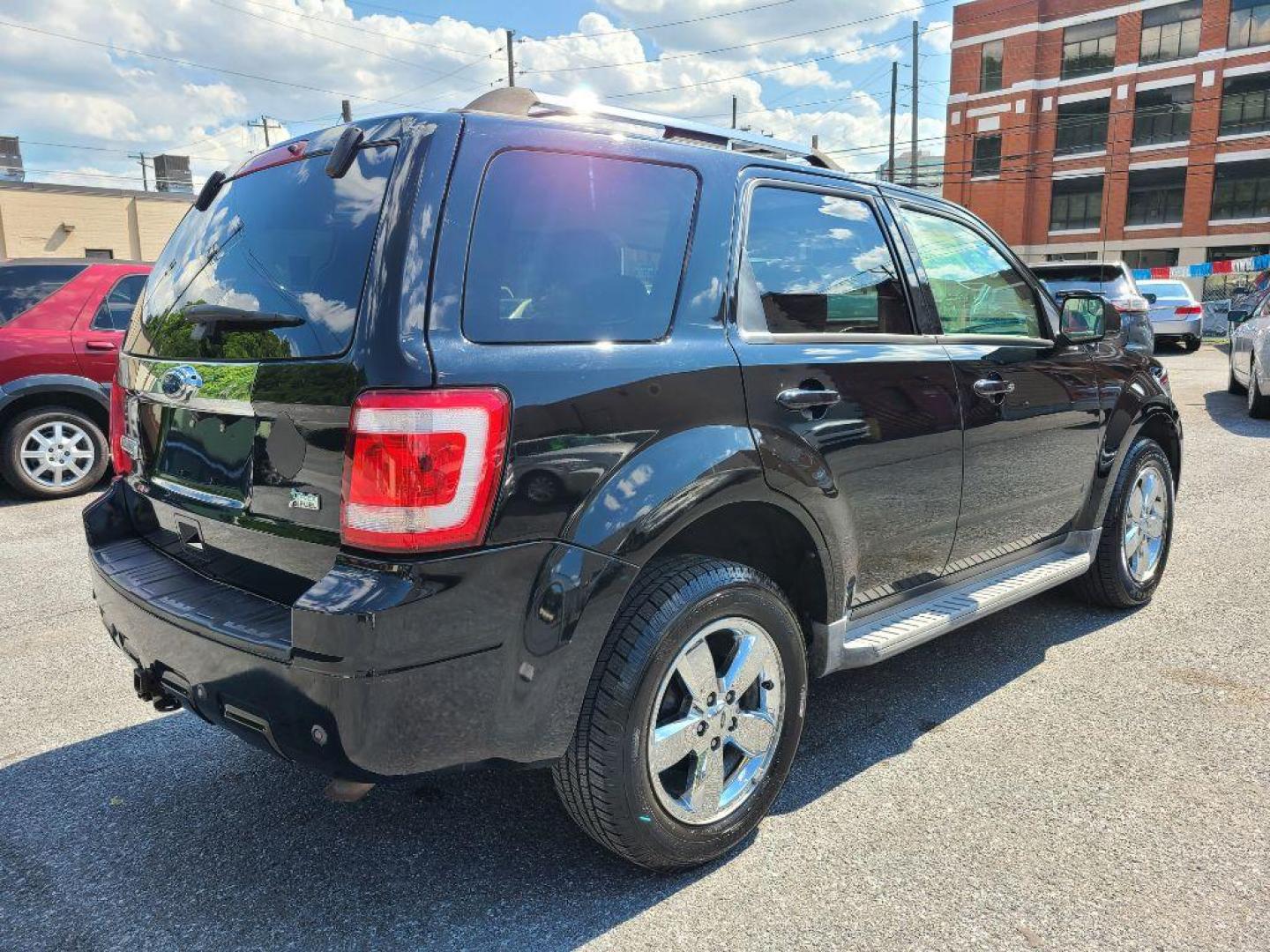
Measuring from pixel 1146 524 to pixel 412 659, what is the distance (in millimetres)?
3885

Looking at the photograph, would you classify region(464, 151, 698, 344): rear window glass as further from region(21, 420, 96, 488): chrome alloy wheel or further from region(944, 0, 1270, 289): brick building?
region(944, 0, 1270, 289): brick building

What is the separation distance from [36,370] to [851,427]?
6619 mm

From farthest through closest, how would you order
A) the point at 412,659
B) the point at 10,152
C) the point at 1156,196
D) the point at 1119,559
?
the point at 1156,196 → the point at 10,152 → the point at 1119,559 → the point at 412,659

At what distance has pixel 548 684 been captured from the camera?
2.08 m

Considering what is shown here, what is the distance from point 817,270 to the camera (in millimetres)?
2902

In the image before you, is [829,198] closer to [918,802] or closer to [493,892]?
[918,802]

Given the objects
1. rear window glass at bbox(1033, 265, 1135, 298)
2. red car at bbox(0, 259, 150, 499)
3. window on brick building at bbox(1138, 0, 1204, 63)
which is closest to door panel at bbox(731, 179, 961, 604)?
red car at bbox(0, 259, 150, 499)

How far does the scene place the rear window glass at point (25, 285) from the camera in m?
6.95

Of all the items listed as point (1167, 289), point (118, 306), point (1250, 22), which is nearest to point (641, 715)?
point (118, 306)

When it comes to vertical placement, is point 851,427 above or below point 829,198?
below

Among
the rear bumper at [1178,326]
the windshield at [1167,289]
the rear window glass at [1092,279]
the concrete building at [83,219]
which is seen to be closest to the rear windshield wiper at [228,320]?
the rear window glass at [1092,279]

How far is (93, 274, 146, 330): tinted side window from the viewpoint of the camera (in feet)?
23.7

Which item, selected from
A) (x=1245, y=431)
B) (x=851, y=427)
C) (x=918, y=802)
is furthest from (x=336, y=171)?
(x=1245, y=431)

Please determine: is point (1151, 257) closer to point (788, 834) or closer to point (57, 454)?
point (57, 454)
